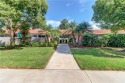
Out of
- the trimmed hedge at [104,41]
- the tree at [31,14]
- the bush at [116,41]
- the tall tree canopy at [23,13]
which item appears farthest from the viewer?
the trimmed hedge at [104,41]

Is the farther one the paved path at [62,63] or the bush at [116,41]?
the bush at [116,41]

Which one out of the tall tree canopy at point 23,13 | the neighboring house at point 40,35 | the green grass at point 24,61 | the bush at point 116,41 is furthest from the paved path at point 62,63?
the neighboring house at point 40,35

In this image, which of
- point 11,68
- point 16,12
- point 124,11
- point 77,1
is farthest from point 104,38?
point 11,68

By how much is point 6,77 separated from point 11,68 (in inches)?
71.1

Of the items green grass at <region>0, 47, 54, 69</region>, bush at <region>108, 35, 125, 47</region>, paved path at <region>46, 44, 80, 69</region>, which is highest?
bush at <region>108, 35, 125, 47</region>

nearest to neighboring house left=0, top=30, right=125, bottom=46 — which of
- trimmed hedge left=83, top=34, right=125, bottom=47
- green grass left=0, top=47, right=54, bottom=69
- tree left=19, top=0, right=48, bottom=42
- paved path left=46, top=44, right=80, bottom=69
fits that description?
trimmed hedge left=83, top=34, right=125, bottom=47


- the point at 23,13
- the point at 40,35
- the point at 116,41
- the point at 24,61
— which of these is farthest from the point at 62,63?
the point at 40,35

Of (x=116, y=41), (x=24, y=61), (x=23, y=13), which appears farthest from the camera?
(x=116, y=41)

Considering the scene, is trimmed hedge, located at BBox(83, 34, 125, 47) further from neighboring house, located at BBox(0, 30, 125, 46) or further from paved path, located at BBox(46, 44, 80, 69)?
paved path, located at BBox(46, 44, 80, 69)

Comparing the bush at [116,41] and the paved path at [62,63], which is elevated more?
the bush at [116,41]

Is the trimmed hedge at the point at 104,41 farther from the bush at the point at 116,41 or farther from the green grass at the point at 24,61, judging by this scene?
the green grass at the point at 24,61

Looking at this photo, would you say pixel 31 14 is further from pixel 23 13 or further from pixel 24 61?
pixel 24 61

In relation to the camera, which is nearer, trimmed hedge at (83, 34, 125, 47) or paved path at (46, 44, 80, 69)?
paved path at (46, 44, 80, 69)

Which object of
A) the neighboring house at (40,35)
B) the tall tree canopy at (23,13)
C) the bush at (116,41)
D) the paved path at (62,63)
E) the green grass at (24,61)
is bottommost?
the paved path at (62,63)
